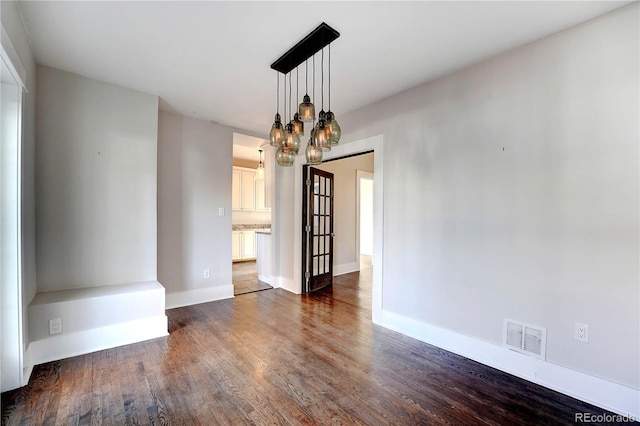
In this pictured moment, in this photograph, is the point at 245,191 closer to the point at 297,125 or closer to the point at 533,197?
the point at 297,125

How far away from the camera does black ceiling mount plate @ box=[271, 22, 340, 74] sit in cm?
200

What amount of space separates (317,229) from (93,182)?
9.66 feet

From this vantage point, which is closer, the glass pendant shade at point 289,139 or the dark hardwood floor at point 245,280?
the glass pendant shade at point 289,139

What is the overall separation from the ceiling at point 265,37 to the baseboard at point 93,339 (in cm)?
239

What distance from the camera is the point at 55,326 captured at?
2357 millimetres

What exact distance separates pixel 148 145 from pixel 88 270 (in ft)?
4.63

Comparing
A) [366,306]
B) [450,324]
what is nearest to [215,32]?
[450,324]

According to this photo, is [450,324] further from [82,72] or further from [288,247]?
[82,72]

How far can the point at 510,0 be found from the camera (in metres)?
1.70

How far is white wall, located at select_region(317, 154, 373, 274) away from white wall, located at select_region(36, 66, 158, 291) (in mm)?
3207

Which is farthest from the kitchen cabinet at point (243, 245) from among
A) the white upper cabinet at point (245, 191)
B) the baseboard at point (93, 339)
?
the baseboard at point (93, 339)

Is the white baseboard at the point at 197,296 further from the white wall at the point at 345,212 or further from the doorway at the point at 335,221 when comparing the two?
the white wall at the point at 345,212

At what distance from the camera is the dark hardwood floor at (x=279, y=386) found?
67.3 inches

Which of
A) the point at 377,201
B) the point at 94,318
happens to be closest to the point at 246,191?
the point at 377,201
